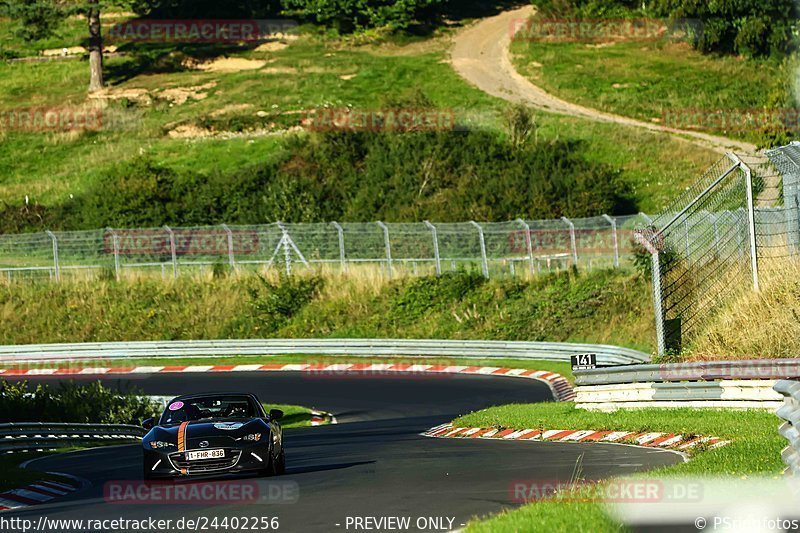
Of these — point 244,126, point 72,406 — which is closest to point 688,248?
point 72,406

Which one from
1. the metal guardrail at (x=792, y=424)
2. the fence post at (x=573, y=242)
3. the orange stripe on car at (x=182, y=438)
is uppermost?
the metal guardrail at (x=792, y=424)

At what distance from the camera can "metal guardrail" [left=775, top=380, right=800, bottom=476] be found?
10.0m

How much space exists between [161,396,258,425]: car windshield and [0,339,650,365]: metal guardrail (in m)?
19.2

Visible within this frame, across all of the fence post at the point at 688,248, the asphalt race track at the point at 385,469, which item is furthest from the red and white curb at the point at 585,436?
the fence post at the point at 688,248

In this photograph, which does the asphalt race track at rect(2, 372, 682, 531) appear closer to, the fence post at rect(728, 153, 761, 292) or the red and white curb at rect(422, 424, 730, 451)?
the red and white curb at rect(422, 424, 730, 451)

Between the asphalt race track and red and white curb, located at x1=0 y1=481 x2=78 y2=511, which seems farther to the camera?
red and white curb, located at x1=0 y1=481 x2=78 y2=511

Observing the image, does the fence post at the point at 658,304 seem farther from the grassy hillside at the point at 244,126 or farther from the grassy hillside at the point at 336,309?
the grassy hillside at the point at 244,126

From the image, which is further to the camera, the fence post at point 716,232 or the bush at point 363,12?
the bush at point 363,12

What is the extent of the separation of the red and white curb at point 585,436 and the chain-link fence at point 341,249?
1958cm

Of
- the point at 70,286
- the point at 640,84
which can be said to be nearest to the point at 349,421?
the point at 70,286

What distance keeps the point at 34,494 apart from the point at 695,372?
9.10m

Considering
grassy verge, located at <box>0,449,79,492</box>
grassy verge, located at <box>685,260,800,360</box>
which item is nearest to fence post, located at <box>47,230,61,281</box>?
grassy verge, located at <box>685,260,800,360</box>

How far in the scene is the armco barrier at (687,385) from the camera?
59.2ft

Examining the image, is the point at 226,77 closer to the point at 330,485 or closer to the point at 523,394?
the point at 523,394
